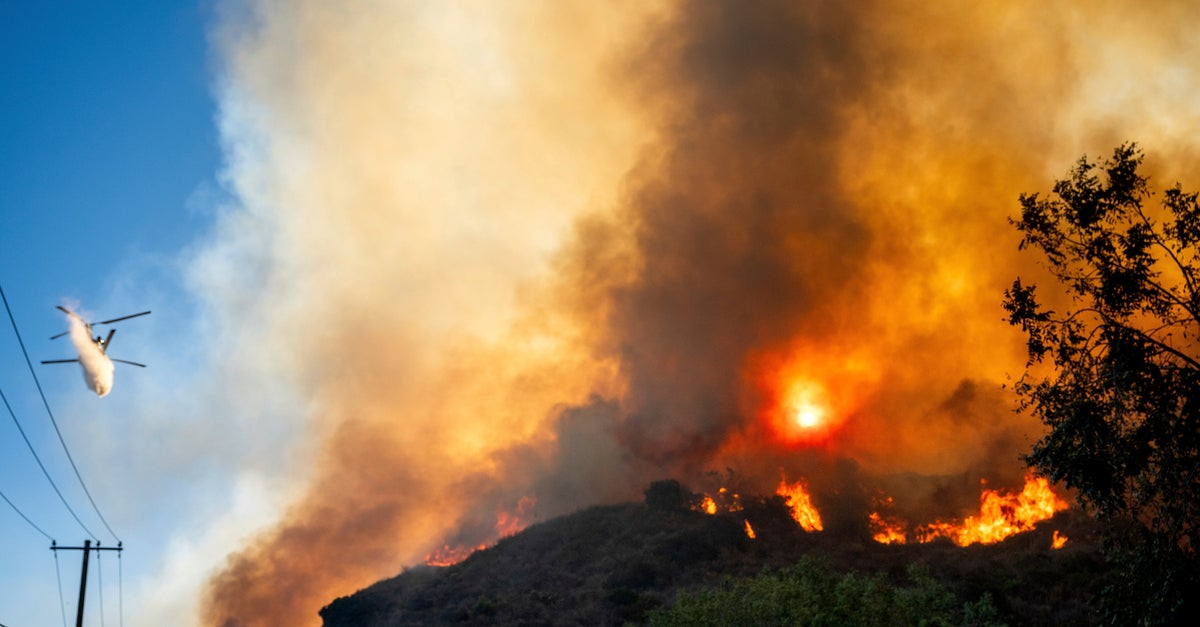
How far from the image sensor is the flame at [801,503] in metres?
101

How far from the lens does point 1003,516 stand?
88938 millimetres

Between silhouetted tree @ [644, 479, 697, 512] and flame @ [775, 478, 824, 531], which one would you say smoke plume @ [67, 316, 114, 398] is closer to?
flame @ [775, 478, 824, 531]

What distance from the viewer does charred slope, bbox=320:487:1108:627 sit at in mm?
65500

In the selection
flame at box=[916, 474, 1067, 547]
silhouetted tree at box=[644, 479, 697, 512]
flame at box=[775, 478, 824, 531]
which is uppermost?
silhouetted tree at box=[644, 479, 697, 512]

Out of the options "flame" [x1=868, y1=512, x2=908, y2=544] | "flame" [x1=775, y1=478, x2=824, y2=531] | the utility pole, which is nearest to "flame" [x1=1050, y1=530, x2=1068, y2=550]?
"flame" [x1=868, y1=512, x2=908, y2=544]

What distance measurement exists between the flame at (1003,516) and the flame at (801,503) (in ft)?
43.3

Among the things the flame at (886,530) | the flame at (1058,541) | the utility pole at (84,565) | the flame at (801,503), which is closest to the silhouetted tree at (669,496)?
the flame at (801,503)

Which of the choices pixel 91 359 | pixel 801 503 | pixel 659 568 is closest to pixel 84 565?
pixel 91 359

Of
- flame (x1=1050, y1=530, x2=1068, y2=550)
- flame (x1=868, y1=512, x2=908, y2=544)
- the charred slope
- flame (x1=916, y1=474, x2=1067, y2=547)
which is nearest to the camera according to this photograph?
the charred slope

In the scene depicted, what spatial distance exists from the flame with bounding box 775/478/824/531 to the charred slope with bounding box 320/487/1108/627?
1807 millimetres

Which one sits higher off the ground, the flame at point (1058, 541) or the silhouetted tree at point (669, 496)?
the silhouetted tree at point (669, 496)

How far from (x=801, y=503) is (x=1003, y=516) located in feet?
83.1

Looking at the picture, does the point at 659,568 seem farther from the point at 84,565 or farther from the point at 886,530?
the point at 84,565

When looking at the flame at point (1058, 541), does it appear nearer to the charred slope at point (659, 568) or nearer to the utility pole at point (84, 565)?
the charred slope at point (659, 568)
